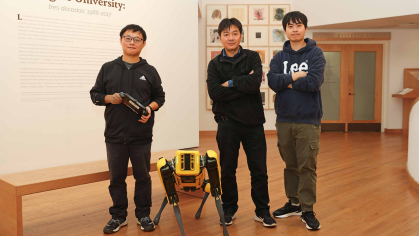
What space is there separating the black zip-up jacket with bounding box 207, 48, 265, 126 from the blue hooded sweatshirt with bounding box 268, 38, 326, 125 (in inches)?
7.2

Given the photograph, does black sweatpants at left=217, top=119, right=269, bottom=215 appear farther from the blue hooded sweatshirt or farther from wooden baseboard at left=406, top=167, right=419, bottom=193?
wooden baseboard at left=406, top=167, right=419, bottom=193

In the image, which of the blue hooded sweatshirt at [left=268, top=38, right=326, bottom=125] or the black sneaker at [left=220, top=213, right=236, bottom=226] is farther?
the black sneaker at [left=220, top=213, right=236, bottom=226]

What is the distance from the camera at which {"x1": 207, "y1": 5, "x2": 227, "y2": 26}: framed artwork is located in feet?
28.5

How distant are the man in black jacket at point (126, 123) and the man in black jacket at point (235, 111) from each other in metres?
0.57

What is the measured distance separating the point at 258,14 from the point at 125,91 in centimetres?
667

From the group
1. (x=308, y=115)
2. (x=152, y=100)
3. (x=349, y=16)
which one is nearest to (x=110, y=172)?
(x=152, y=100)

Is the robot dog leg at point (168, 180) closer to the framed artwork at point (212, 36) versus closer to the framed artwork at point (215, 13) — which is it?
the framed artwork at point (212, 36)

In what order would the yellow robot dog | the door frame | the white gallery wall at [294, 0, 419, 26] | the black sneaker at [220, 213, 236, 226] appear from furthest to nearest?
1. the door frame
2. the white gallery wall at [294, 0, 419, 26]
3. the black sneaker at [220, 213, 236, 226]
4. the yellow robot dog

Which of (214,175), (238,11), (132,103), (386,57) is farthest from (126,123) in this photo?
(386,57)

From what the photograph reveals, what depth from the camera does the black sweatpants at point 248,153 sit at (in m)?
2.83

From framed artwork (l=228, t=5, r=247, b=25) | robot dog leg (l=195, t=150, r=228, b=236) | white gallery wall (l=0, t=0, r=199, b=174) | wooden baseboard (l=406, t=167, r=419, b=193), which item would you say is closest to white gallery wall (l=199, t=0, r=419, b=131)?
framed artwork (l=228, t=5, r=247, b=25)

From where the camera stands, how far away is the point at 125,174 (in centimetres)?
288

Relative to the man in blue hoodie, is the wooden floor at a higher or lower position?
lower

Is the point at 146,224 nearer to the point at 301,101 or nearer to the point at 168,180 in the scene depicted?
the point at 168,180
